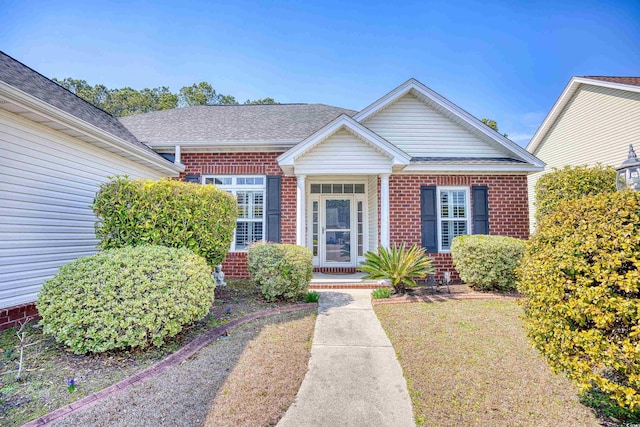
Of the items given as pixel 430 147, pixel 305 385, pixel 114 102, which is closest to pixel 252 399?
pixel 305 385

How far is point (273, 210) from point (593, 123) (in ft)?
42.2

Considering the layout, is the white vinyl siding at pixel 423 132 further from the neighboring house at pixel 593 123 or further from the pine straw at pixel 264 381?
the pine straw at pixel 264 381

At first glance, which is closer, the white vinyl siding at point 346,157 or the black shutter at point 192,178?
the white vinyl siding at point 346,157

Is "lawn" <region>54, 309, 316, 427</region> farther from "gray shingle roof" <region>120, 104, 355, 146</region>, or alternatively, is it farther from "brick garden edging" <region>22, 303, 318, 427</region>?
"gray shingle roof" <region>120, 104, 355, 146</region>

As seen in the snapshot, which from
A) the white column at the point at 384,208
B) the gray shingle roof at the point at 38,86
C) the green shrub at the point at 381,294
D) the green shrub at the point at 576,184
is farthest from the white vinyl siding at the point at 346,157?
the gray shingle roof at the point at 38,86

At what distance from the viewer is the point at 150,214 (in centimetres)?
521

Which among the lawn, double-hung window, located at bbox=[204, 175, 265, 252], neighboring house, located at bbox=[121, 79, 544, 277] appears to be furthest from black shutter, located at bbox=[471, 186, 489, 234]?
the lawn

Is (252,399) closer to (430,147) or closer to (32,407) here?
(32,407)

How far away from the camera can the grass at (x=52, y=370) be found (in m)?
2.67

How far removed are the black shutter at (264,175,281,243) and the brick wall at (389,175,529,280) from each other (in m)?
3.20

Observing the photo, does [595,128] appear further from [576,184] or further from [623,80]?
[576,184]

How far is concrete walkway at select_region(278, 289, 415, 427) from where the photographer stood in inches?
103

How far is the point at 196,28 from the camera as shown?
367 inches

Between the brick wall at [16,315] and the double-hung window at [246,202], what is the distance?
4505 mm
